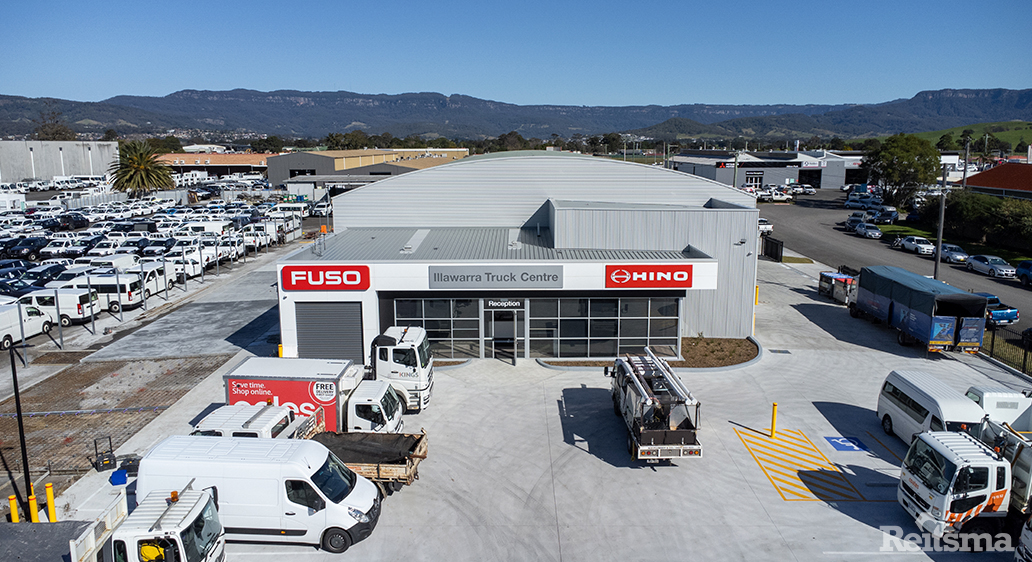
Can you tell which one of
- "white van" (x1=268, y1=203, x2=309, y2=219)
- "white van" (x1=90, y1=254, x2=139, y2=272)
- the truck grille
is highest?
"white van" (x1=268, y1=203, x2=309, y2=219)

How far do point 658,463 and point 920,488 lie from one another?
19.0 ft

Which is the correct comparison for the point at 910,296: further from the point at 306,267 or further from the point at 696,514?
the point at 306,267

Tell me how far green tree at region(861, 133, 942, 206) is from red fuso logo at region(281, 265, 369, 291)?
66.2m

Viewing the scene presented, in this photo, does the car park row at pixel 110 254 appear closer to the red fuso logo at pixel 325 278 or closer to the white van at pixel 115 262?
the white van at pixel 115 262

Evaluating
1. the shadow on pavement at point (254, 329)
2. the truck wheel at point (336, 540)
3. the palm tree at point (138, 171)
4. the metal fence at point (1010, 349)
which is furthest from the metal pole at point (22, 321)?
the palm tree at point (138, 171)

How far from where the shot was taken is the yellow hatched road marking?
592 inches

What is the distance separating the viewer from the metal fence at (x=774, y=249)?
44.8 metres

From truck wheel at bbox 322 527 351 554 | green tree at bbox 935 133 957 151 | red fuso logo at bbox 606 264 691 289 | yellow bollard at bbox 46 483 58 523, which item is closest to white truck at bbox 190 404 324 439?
yellow bollard at bbox 46 483 58 523

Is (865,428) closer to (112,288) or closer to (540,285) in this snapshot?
(540,285)

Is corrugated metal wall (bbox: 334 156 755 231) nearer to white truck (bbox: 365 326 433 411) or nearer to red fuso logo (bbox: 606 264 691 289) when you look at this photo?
red fuso logo (bbox: 606 264 691 289)

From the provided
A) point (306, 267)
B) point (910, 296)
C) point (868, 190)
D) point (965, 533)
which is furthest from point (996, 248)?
point (306, 267)

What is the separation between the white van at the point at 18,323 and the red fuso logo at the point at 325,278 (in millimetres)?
11175

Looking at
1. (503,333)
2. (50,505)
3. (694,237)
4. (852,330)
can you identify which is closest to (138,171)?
(503,333)

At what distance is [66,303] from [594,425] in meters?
25.4
